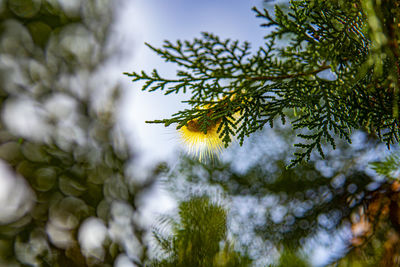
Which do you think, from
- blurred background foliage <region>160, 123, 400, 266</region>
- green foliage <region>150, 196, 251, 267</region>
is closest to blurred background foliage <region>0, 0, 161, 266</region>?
blurred background foliage <region>160, 123, 400, 266</region>

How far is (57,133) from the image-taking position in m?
2.04

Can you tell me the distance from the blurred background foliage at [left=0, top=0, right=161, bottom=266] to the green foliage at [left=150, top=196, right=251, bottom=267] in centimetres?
134

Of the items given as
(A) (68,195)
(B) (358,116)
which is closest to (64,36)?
(A) (68,195)

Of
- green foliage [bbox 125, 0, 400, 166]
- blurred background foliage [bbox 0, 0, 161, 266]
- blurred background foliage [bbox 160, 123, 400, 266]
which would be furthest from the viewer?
blurred background foliage [bbox 0, 0, 161, 266]

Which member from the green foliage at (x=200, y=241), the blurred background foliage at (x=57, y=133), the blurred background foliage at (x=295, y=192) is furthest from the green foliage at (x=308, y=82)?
the blurred background foliage at (x=57, y=133)

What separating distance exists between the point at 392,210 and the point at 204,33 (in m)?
0.76

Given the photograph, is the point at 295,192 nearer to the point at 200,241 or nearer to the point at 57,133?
the point at 200,241

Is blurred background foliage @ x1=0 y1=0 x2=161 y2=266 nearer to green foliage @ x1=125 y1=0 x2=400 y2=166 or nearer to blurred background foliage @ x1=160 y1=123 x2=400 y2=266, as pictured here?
blurred background foliage @ x1=160 y1=123 x2=400 y2=266

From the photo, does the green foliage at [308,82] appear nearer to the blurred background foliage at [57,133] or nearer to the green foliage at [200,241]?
the green foliage at [200,241]

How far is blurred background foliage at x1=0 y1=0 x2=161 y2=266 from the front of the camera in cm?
199

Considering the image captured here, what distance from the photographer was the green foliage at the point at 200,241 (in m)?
0.48

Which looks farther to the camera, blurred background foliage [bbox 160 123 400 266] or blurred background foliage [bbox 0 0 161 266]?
blurred background foliage [bbox 0 0 161 266]

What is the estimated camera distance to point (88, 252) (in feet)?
5.47

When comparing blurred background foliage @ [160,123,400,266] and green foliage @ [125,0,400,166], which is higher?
green foliage @ [125,0,400,166]
